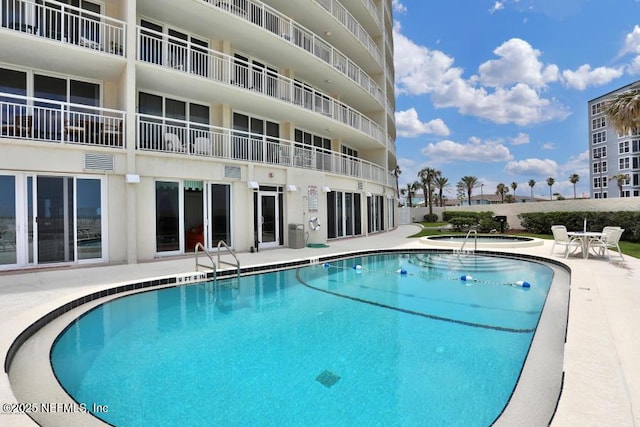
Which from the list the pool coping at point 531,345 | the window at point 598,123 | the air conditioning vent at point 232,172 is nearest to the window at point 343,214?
the air conditioning vent at point 232,172

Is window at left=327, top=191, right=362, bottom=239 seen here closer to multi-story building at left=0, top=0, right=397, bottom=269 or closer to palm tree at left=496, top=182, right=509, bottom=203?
multi-story building at left=0, top=0, right=397, bottom=269

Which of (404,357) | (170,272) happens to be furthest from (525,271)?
(170,272)

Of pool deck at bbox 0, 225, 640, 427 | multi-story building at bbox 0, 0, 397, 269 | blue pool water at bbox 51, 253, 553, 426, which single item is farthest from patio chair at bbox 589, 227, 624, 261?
multi-story building at bbox 0, 0, 397, 269

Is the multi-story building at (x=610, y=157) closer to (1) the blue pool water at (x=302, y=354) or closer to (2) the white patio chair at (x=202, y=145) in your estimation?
(2) the white patio chair at (x=202, y=145)

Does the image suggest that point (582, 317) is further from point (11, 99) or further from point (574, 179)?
point (574, 179)

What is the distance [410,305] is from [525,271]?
5.28 m

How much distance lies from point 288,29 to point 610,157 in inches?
2485

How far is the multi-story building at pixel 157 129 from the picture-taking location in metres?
9.23

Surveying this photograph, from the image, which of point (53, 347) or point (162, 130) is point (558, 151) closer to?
point (162, 130)

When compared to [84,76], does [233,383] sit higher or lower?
lower

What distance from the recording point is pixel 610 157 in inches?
2169

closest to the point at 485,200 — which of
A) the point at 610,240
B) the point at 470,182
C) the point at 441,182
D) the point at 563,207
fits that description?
the point at 470,182

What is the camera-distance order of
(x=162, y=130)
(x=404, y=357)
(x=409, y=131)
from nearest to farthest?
(x=404, y=357), (x=162, y=130), (x=409, y=131)

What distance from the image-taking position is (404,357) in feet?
14.4
